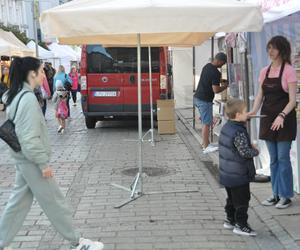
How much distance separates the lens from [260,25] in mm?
5629

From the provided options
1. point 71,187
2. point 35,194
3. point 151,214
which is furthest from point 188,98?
point 35,194

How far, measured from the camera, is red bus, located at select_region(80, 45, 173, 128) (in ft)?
43.5

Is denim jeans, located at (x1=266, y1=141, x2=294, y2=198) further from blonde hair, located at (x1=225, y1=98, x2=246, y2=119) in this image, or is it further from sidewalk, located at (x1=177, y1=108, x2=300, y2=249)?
blonde hair, located at (x1=225, y1=98, x2=246, y2=119)

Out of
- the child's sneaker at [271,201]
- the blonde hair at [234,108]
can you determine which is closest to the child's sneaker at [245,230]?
the child's sneaker at [271,201]

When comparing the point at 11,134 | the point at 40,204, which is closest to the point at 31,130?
the point at 11,134

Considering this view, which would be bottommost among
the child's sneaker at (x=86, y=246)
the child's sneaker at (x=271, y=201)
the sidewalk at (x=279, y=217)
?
the sidewalk at (x=279, y=217)

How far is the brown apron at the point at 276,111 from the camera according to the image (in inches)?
219

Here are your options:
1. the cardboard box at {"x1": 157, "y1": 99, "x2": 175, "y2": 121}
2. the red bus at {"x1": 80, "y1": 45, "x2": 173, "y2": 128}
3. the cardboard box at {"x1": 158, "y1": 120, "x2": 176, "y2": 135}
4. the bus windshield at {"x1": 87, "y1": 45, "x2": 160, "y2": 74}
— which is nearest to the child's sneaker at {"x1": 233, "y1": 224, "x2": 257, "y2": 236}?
the cardboard box at {"x1": 157, "y1": 99, "x2": 175, "y2": 121}

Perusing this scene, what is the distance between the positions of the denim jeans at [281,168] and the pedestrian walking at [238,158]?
2.55 feet

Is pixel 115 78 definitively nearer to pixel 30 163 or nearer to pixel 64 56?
pixel 30 163

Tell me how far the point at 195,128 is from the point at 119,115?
74.9 inches

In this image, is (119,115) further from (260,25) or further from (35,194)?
(35,194)

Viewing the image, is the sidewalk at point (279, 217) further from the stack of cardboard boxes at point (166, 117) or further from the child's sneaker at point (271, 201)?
the stack of cardboard boxes at point (166, 117)

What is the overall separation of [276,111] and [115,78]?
8034 mm
